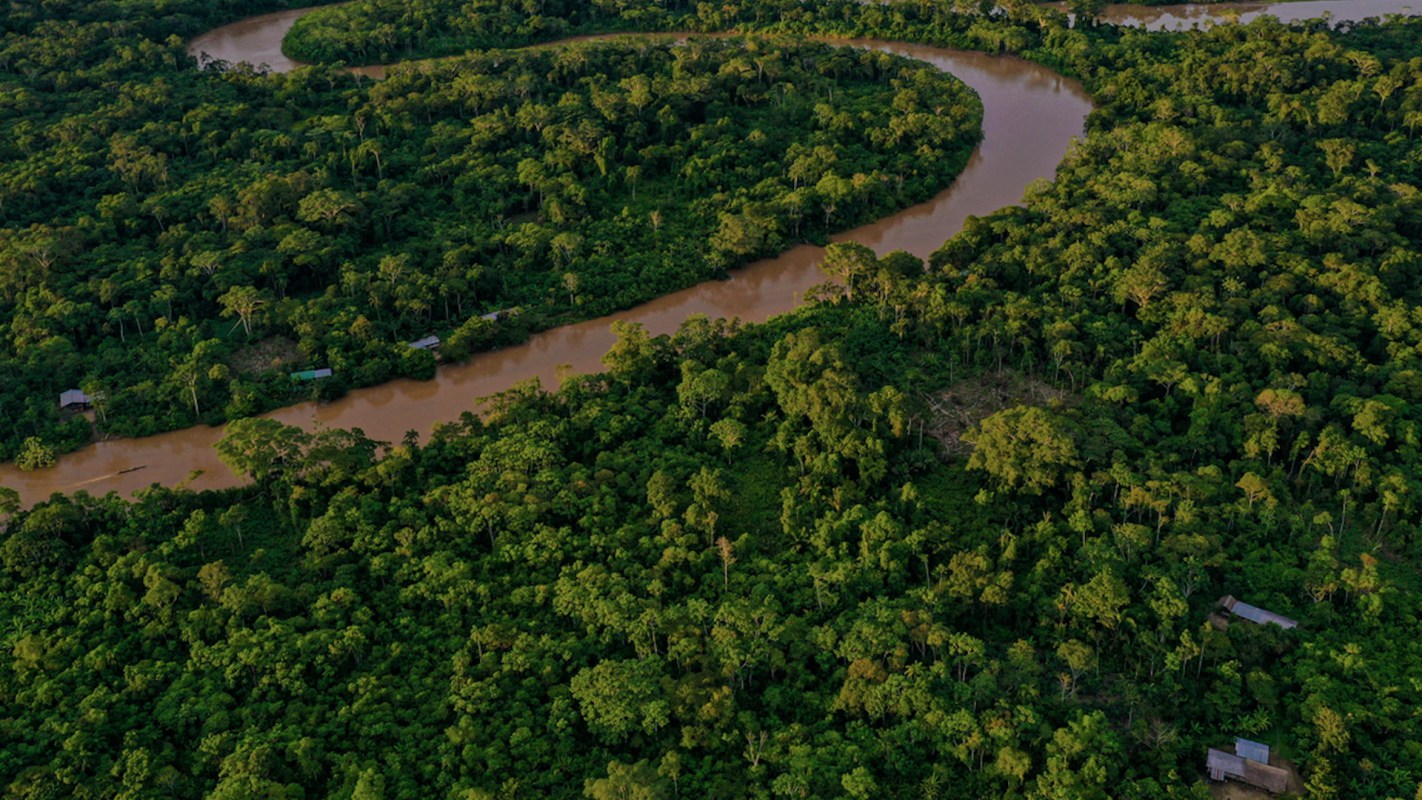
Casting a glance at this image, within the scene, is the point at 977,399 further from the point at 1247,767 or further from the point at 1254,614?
the point at 1247,767

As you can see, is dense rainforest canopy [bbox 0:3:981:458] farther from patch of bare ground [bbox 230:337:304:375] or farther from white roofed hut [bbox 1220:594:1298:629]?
white roofed hut [bbox 1220:594:1298:629]

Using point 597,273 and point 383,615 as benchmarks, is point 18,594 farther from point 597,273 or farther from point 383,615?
point 597,273

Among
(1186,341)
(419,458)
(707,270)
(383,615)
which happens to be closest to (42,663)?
(383,615)

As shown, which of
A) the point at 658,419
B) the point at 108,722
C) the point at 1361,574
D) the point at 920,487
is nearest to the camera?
Answer: the point at 108,722

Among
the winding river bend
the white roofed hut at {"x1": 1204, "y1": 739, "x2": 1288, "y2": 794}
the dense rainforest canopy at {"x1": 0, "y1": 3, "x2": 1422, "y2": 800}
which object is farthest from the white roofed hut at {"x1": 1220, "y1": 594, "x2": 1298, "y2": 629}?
the winding river bend

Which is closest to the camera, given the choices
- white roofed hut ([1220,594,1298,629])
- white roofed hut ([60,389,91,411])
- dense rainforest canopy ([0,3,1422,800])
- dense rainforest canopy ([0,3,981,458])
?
dense rainforest canopy ([0,3,1422,800])

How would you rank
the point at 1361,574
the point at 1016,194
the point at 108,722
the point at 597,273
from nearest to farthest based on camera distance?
the point at 108,722, the point at 1361,574, the point at 597,273, the point at 1016,194
